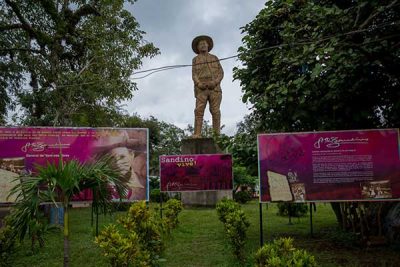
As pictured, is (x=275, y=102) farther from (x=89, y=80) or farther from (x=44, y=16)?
(x=44, y=16)

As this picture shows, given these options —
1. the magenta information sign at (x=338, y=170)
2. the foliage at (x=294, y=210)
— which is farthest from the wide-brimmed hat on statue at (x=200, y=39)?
the magenta information sign at (x=338, y=170)

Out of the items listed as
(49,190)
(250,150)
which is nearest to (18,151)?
(49,190)

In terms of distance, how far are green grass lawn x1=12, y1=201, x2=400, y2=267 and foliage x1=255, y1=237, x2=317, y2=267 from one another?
120 centimetres

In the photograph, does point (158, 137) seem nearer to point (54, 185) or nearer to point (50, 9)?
point (50, 9)

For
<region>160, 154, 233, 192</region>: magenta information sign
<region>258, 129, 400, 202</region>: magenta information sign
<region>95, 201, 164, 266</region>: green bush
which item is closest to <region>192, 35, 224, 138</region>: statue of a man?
<region>160, 154, 233, 192</region>: magenta information sign

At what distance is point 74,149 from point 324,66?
14.9ft

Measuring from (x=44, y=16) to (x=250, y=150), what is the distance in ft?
28.9

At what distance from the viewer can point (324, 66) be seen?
21.6 feet

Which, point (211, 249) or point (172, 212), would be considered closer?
point (211, 249)

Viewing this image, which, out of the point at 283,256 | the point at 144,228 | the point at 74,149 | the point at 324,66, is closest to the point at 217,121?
the point at 74,149

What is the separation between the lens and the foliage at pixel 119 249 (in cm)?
469

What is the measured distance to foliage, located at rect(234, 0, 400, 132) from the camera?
20.2 feet

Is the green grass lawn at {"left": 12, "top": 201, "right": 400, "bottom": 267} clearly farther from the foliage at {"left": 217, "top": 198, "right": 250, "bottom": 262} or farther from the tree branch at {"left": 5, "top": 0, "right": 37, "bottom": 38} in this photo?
the tree branch at {"left": 5, "top": 0, "right": 37, "bottom": 38}

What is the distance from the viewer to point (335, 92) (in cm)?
675
